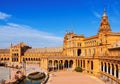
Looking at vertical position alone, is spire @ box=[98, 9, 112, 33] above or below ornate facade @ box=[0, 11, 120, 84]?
above

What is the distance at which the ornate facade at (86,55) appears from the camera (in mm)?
69875

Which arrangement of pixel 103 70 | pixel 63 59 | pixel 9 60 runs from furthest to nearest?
pixel 9 60, pixel 63 59, pixel 103 70

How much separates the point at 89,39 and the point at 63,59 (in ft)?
52.6

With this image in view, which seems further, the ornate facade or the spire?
the spire

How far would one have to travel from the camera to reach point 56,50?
150m

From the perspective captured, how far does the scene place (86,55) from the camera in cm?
10256

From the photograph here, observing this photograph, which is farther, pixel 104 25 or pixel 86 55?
pixel 86 55

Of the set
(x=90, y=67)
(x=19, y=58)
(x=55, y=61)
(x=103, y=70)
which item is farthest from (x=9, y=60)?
(x=103, y=70)

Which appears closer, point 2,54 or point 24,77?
point 24,77

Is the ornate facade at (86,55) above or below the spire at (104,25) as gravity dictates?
below

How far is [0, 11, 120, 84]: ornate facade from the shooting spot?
69875 mm

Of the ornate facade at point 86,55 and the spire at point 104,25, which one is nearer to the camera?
the ornate facade at point 86,55

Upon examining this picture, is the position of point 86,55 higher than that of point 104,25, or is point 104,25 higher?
point 104,25

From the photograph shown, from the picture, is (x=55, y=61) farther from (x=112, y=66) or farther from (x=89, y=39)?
(x=112, y=66)
